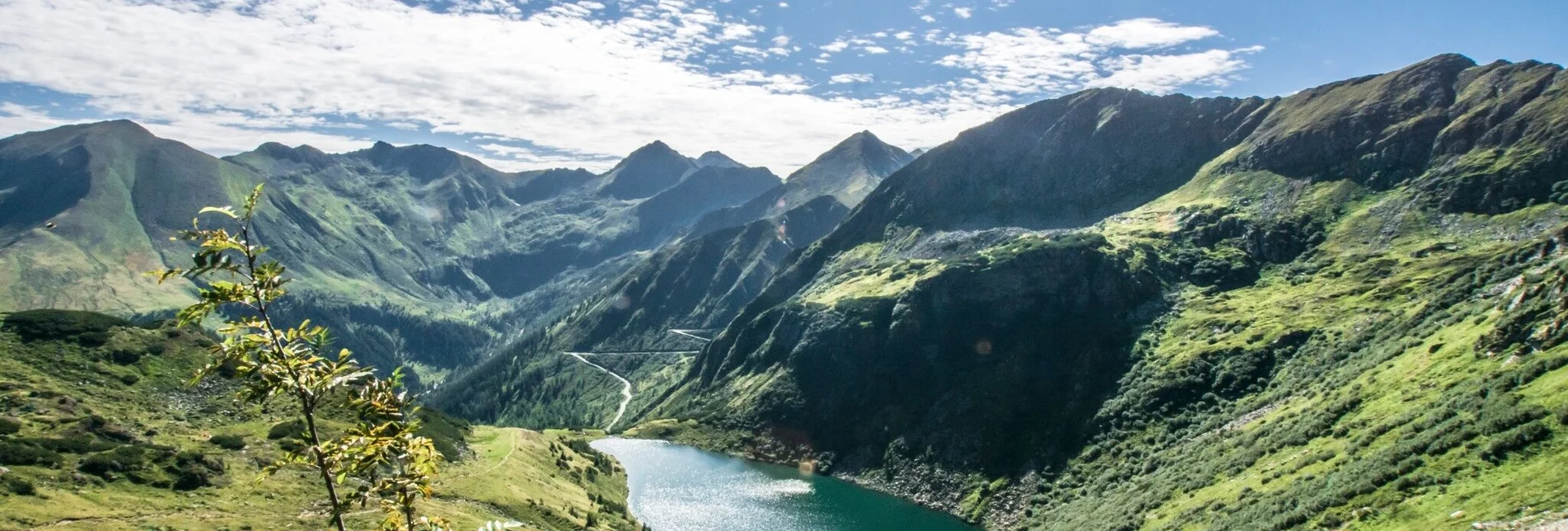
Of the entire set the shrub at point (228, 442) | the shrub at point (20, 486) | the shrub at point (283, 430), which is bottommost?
the shrub at point (283, 430)

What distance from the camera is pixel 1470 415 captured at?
64.8m

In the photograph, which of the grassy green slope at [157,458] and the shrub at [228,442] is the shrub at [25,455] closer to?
the grassy green slope at [157,458]

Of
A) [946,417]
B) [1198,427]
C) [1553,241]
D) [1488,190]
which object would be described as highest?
[1488,190]

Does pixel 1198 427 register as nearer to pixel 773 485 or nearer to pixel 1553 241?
pixel 1553 241

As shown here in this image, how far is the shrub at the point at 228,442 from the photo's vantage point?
71688 mm

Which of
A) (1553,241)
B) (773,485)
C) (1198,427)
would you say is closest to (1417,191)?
(1553,241)

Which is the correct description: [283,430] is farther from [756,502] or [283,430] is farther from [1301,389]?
[1301,389]

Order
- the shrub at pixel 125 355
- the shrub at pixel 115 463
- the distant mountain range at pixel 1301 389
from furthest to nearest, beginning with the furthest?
the shrub at pixel 125 355 < the distant mountain range at pixel 1301 389 < the shrub at pixel 115 463

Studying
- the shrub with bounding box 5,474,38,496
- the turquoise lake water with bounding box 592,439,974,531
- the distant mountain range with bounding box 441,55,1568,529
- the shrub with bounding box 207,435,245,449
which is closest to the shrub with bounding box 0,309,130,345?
the shrub with bounding box 207,435,245,449

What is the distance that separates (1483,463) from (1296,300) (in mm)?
124164

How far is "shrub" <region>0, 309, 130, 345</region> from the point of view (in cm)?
8812

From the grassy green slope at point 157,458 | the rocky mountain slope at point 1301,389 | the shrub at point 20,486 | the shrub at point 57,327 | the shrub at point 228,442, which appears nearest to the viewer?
the shrub at point 20,486

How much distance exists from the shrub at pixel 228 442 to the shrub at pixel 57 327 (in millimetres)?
33367

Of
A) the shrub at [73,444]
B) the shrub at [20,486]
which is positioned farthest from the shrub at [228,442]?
the shrub at [20,486]
